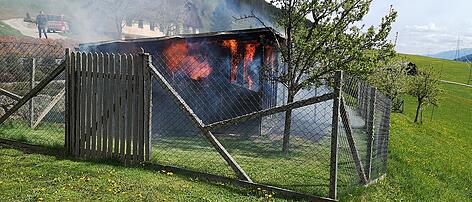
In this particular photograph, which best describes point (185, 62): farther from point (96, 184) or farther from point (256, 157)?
point (96, 184)

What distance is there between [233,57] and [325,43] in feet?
11.1

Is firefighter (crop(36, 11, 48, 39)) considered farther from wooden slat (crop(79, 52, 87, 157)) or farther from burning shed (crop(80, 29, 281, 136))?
wooden slat (crop(79, 52, 87, 157))

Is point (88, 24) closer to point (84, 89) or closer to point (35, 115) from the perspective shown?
point (35, 115)

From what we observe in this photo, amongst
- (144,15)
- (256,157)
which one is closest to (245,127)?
(256,157)

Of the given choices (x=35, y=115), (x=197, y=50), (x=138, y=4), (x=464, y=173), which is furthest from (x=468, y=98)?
(x=35, y=115)

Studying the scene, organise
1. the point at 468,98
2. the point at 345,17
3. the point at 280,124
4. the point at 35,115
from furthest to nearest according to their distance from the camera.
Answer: the point at 468,98, the point at 280,124, the point at 35,115, the point at 345,17

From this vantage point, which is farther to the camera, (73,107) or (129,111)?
(73,107)

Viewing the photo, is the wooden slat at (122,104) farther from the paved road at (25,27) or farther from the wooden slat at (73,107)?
the paved road at (25,27)

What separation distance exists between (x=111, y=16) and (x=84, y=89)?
898 inches

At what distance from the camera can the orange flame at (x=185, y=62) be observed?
12.0 meters

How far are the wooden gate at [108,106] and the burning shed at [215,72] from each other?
4.70 meters

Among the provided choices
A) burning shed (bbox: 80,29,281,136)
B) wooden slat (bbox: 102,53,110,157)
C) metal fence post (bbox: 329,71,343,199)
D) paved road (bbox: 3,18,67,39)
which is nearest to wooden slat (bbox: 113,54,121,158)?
wooden slat (bbox: 102,53,110,157)

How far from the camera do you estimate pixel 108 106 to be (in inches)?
265

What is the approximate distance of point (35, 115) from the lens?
34.7ft
